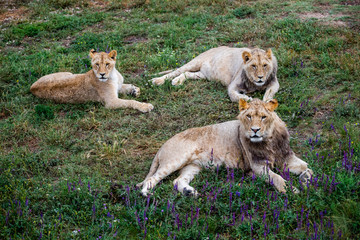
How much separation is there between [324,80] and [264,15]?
395 cm

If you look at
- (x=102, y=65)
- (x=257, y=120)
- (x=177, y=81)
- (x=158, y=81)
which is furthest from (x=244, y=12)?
(x=257, y=120)

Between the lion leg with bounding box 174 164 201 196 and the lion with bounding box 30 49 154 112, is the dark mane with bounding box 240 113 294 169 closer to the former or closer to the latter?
the lion leg with bounding box 174 164 201 196

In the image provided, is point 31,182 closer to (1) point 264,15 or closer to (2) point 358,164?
(2) point 358,164

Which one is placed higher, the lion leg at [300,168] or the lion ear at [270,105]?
the lion ear at [270,105]

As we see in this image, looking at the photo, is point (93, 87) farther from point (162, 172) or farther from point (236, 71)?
point (162, 172)

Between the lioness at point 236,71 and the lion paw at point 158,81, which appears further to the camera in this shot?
the lion paw at point 158,81

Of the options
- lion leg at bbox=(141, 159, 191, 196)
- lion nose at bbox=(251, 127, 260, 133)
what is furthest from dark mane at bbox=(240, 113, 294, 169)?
lion leg at bbox=(141, 159, 191, 196)

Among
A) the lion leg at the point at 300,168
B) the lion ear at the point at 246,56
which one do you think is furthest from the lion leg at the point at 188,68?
the lion leg at the point at 300,168

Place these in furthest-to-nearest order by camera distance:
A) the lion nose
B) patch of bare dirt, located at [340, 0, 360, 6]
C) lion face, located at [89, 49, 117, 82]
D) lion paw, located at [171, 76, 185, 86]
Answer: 1. patch of bare dirt, located at [340, 0, 360, 6]
2. lion paw, located at [171, 76, 185, 86]
3. lion face, located at [89, 49, 117, 82]
4. the lion nose

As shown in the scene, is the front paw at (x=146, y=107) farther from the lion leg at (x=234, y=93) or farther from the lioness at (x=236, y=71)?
the lion leg at (x=234, y=93)

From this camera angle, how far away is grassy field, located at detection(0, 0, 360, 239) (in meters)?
4.00

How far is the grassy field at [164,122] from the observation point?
4000 mm

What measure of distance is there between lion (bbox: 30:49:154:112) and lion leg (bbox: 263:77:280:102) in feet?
7.77

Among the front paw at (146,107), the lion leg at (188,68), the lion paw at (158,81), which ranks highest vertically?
the lion leg at (188,68)
